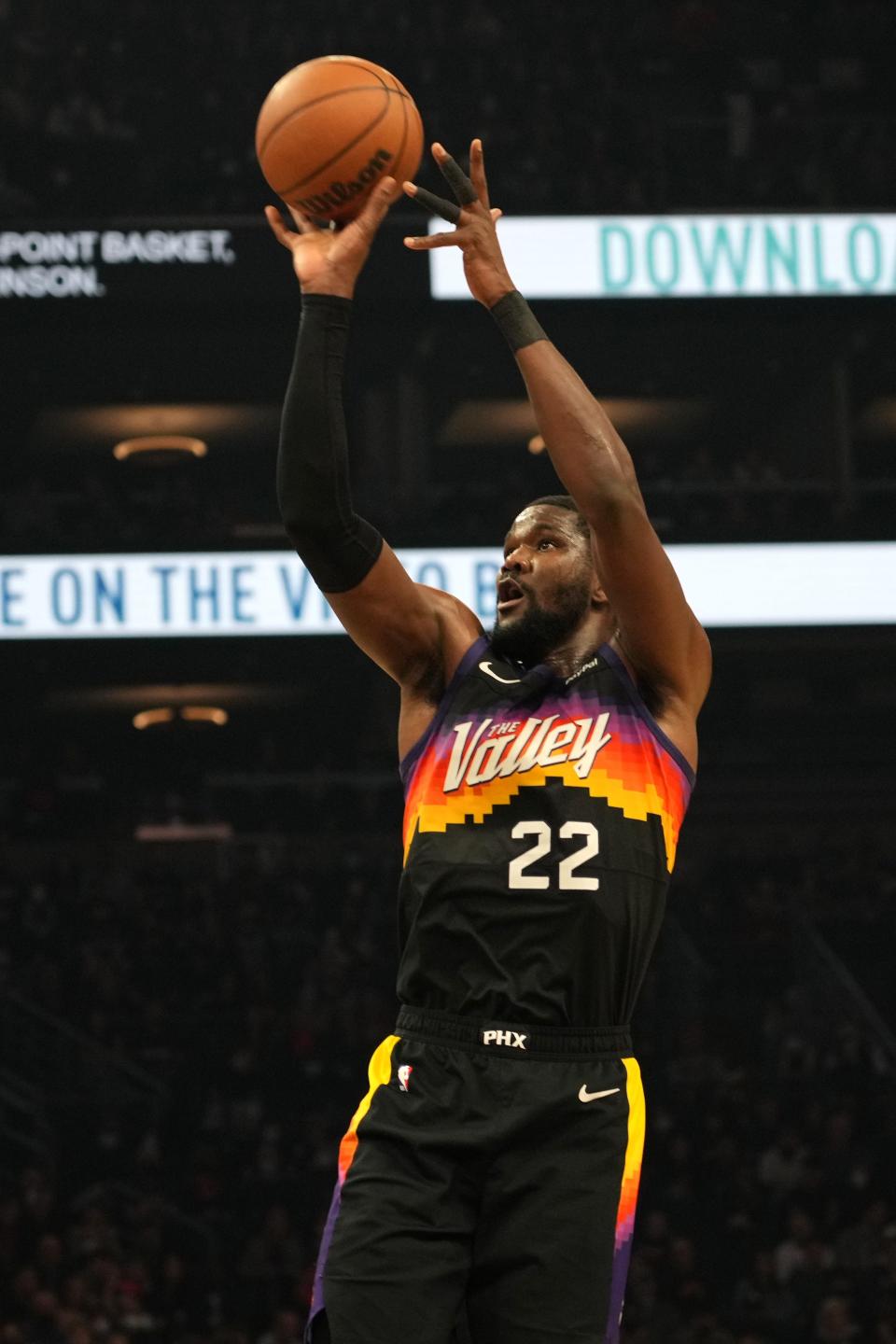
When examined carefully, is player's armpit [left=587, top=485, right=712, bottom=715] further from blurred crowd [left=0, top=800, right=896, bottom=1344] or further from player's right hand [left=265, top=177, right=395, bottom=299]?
blurred crowd [left=0, top=800, right=896, bottom=1344]

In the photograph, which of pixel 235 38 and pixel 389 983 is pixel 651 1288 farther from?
pixel 235 38

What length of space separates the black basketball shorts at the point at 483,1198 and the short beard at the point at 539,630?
2.51 ft

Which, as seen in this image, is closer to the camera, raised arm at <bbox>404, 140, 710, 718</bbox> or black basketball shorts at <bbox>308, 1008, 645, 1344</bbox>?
black basketball shorts at <bbox>308, 1008, 645, 1344</bbox>

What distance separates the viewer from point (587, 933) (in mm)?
3561

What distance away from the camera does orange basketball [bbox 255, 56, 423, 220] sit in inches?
154

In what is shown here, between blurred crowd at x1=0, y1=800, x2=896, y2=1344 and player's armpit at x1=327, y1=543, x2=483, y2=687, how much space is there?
9.13 metres

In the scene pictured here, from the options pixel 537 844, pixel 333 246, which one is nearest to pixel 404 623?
pixel 537 844

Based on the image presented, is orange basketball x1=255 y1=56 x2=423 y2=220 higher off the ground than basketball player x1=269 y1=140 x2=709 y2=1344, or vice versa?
orange basketball x1=255 y1=56 x2=423 y2=220

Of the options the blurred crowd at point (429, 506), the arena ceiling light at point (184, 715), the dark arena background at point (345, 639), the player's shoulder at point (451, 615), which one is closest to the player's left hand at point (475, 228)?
the player's shoulder at point (451, 615)

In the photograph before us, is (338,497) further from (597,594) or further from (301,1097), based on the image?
(301,1097)

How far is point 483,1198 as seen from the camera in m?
3.49

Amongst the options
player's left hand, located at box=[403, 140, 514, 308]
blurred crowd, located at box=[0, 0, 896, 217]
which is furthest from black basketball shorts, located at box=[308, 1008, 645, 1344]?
blurred crowd, located at box=[0, 0, 896, 217]

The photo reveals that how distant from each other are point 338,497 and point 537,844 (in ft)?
2.43

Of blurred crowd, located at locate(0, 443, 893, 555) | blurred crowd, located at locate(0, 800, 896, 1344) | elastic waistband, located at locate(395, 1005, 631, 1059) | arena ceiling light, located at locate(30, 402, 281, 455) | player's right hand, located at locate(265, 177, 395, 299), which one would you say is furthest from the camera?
arena ceiling light, located at locate(30, 402, 281, 455)
